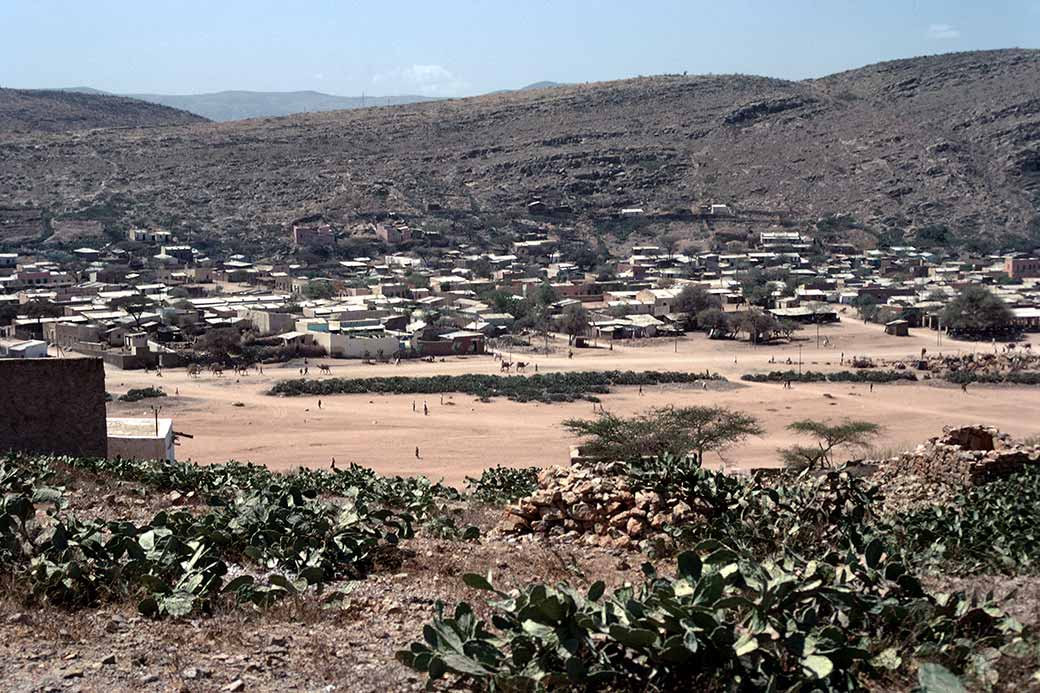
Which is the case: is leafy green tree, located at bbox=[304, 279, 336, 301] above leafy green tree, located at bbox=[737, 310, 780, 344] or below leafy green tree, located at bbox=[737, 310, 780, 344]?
above

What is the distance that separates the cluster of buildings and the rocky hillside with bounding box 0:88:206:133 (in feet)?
158

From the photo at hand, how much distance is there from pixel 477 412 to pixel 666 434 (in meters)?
9.08

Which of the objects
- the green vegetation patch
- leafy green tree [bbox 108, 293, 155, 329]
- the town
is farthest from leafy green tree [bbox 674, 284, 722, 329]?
leafy green tree [bbox 108, 293, 155, 329]

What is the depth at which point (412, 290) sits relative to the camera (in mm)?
50594

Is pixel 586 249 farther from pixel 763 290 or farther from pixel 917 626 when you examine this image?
pixel 917 626

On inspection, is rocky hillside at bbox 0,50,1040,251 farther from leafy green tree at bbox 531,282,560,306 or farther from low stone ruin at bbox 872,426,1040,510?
low stone ruin at bbox 872,426,1040,510

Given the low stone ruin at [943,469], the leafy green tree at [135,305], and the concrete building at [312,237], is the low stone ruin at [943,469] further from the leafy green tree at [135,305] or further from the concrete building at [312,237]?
the concrete building at [312,237]

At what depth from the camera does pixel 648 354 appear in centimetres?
3906

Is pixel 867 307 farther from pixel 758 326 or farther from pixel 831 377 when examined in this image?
pixel 831 377

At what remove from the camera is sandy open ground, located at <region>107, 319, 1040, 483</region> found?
22.0 metres

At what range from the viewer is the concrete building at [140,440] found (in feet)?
49.4

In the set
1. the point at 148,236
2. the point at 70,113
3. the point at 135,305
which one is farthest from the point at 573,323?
the point at 70,113

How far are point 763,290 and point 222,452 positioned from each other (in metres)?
32.9

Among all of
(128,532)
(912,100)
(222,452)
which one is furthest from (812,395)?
(912,100)
